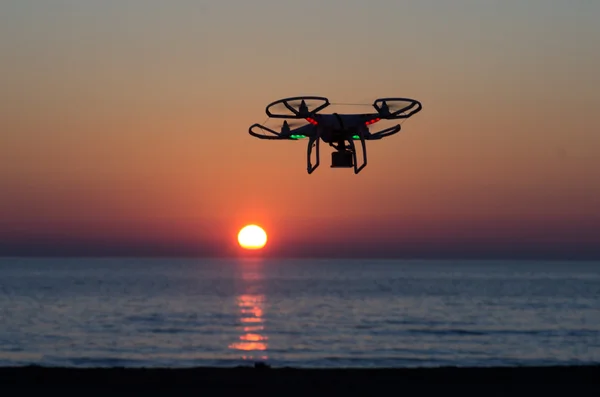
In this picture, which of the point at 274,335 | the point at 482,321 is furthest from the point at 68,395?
the point at 482,321

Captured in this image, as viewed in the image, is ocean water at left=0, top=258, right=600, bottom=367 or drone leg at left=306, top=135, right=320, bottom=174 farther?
ocean water at left=0, top=258, right=600, bottom=367

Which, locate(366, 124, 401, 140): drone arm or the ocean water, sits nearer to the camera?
locate(366, 124, 401, 140): drone arm

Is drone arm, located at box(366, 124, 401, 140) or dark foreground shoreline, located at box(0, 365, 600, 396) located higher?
drone arm, located at box(366, 124, 401, 140)

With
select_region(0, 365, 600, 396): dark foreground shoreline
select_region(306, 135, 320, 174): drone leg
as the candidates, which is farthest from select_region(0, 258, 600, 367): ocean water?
select_region(306, 135, 320, 174): drone leg

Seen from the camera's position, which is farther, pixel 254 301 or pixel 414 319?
pixel 254 301

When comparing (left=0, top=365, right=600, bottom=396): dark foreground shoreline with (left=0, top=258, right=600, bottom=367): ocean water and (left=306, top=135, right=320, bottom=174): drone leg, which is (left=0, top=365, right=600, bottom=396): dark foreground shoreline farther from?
(left=0, top=258, right=600, bottom=367): ocean water

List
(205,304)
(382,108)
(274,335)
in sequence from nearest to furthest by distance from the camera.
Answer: (382,108) < (274,335) < (205,304)

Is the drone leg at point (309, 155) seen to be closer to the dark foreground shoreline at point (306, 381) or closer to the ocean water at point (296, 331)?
the dark foreground shoreline at point (306, 381)

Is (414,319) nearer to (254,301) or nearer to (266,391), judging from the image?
(254,301)
